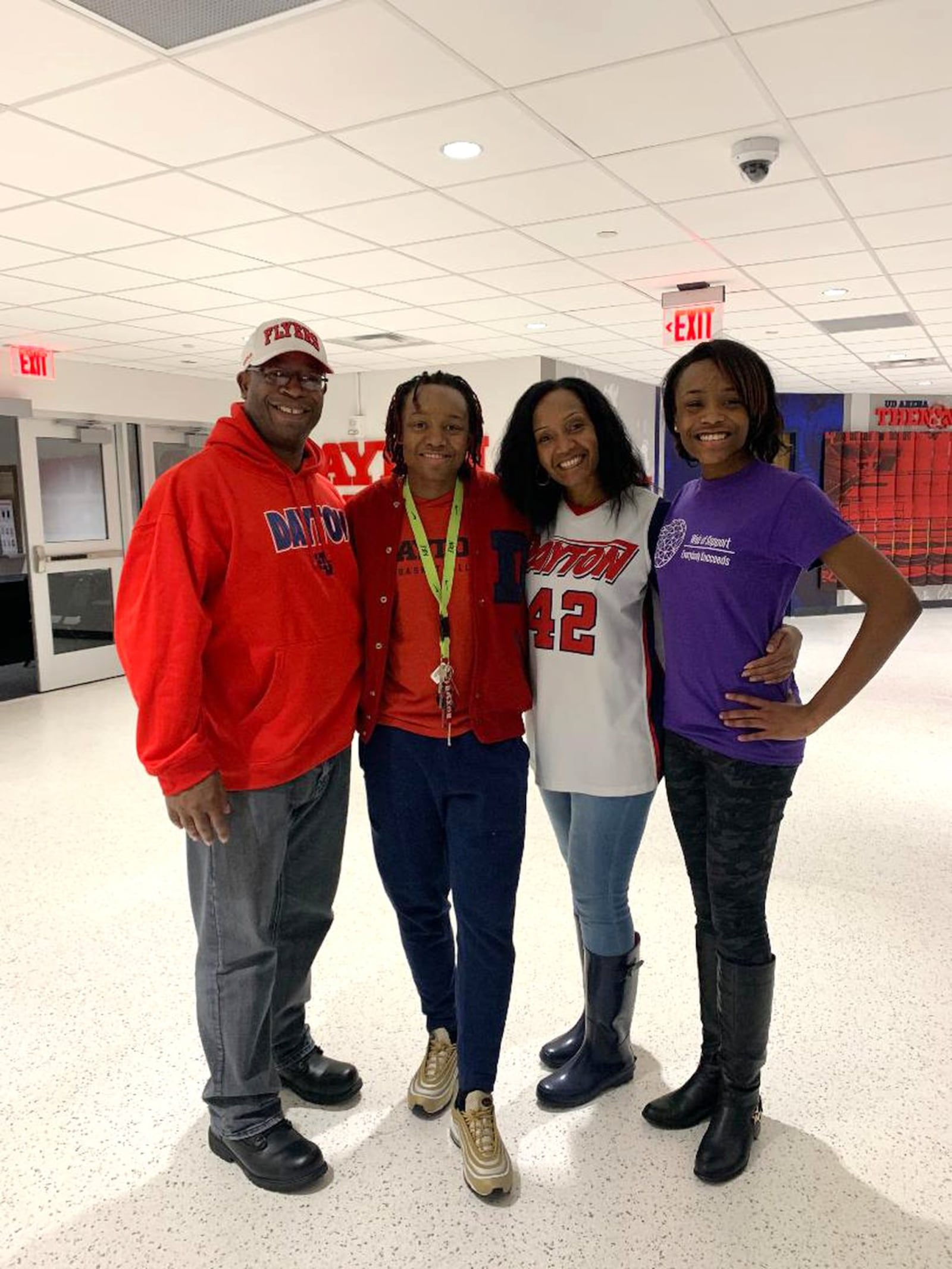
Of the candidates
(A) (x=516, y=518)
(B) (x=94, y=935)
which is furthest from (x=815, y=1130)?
(B) (x=94, y=935)

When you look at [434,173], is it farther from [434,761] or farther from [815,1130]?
[815,1130]

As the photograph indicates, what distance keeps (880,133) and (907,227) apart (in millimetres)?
1309

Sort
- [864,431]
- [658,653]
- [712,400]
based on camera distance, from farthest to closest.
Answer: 1. [864,431]
2. [658,653]
3. [712,400]

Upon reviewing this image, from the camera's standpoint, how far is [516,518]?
212 cm

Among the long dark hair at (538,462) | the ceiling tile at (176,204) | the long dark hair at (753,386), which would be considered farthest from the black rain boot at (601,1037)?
the ceiling tile at (176,204)

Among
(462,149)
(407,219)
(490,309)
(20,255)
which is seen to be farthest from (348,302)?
(462,149)

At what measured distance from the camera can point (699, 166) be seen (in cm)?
350

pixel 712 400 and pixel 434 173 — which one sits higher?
pixel 434 173

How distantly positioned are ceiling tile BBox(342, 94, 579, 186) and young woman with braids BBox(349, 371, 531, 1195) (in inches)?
→ 57.4

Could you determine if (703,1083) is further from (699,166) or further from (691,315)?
(691,315)

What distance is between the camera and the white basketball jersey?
2051 mm

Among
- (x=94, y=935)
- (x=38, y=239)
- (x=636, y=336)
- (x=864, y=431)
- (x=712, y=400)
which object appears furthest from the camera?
(x=864, y=431)

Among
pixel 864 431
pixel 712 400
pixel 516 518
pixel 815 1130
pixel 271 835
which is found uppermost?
pixel 864 431

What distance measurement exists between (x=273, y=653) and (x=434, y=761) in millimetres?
411
